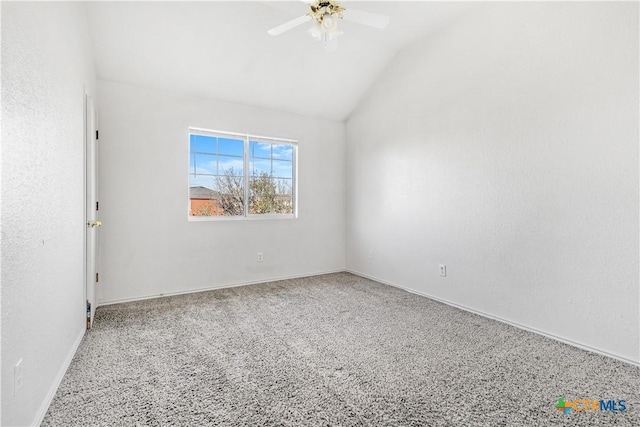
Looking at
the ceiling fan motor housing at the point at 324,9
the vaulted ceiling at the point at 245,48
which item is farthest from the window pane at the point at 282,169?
the ceiling fan motor housing at the point at 324,9

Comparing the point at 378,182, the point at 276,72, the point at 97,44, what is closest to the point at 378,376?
the point at 378,182

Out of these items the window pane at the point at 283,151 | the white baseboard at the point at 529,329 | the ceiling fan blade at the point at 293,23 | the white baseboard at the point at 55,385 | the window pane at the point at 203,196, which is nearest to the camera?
the white baseboard at the point at 55,385

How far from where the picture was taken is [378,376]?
6.28 feet

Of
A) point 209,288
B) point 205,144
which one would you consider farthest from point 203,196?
point 209,288

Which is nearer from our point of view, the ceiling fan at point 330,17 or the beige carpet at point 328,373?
the beige carpet at point 328,373

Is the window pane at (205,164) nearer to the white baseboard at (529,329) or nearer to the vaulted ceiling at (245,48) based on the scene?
the vaulted ceiling at (245,48)

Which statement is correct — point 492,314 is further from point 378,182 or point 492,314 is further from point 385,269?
point 378,182

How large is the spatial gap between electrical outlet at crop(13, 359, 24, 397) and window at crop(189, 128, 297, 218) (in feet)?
8.74

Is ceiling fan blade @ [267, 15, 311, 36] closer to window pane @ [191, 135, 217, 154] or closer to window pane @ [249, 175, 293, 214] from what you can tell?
window pane @ [191, 135, 217, 154]

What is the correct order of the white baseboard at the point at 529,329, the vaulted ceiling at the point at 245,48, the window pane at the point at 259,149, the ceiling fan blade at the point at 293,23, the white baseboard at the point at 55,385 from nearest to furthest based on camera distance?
1. the white baseboard at the point at 55,385
2. the white baseboard at the point at 529,329
3. the ceiling fan blade at the point at 293,23
4. the vaulted ceiling at the point at 245,48
5. the window pane at the point at 259,149

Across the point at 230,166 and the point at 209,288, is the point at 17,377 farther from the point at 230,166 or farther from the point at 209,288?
the point at 230,166

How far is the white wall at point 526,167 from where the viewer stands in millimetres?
2150

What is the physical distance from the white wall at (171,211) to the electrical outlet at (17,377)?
2263 mm

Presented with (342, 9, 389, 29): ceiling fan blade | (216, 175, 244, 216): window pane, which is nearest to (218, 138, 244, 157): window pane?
(216, 175, 244, 216): window pane
